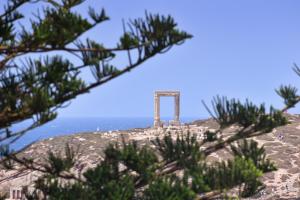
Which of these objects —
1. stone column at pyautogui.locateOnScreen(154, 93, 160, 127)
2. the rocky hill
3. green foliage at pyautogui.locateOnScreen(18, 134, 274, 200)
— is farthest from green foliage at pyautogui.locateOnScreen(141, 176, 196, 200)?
stone column at pyautogui.locateOnScreen(154, 93, 160, 127)

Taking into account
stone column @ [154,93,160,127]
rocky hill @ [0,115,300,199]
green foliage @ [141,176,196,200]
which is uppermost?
stone column @ [154,93,160,127]

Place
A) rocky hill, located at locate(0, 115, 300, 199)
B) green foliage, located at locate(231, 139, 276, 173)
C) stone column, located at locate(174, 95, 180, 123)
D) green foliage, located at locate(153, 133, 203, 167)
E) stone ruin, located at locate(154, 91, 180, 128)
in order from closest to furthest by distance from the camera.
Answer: green foliage, located at locate(153, 133, 203, 167)
green foliage, located at locate(231, 139, 276, 173)
rocky hill, located at locate(0, 115, 300, 199)
stone ruin, located at locate(154, 91, 180, 128)
stone column, located at locate(174, 95, 180, 123)

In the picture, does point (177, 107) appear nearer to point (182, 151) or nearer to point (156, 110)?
point (156, 110)

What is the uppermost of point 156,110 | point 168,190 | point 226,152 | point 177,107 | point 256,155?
point 177,107

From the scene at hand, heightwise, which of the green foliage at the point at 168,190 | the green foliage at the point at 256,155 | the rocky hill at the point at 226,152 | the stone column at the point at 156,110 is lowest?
the rocky hill at the point at 226,152

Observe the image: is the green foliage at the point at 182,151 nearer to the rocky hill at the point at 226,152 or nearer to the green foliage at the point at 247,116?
the green foliage at the point at 247,116

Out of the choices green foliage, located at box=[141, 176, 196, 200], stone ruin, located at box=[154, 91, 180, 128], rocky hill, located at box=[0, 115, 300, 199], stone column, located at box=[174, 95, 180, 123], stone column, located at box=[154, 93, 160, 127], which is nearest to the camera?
green foliage, located at box=[141, 176, 196, 200]

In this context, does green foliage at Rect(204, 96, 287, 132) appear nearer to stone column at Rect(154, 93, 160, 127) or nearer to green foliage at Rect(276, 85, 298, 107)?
green foliage at Rect(276, 85, 298, 107)

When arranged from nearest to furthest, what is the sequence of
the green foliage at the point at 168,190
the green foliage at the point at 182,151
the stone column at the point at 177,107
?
the green foliage at the point at 168,190 → the green foliage at the point at 182,151 → the stone column at the point at 177,107

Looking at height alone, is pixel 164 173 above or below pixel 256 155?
below

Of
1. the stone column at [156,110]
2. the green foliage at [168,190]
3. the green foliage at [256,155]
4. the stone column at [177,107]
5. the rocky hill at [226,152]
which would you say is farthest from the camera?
the stone column at [177,107]

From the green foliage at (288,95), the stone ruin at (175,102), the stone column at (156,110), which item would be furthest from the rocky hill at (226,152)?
the green foliage at (288,95)

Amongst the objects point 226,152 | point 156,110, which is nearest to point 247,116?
point 226,152

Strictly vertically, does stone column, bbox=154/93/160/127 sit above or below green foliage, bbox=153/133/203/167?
above
